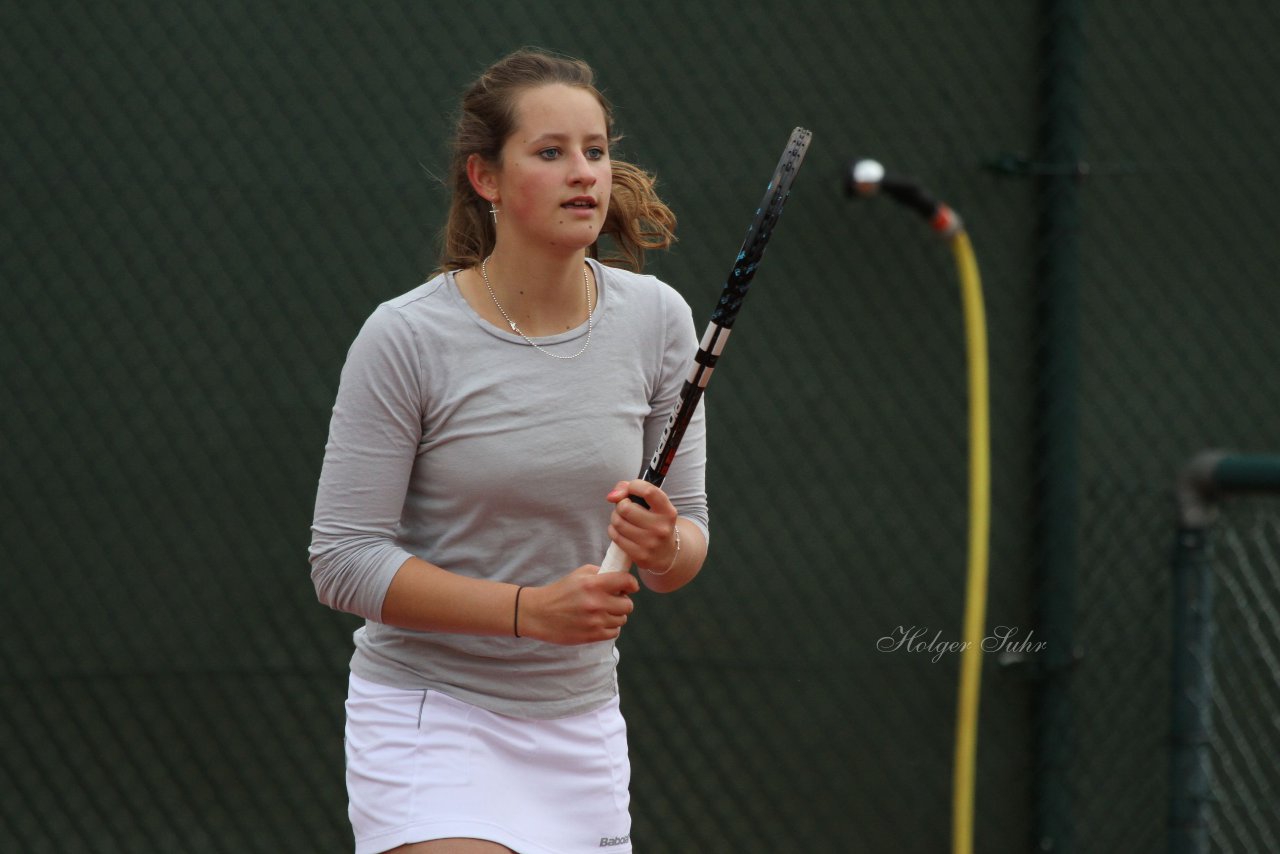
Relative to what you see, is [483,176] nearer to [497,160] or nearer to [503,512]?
[497,160]

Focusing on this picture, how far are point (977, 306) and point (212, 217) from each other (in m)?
1.61

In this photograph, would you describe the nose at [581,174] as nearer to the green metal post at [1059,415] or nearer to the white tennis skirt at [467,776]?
the white tennis skirt at [467,776]

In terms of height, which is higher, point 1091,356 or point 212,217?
point 212,217

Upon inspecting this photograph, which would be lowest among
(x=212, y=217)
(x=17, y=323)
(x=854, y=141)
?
(x=17, y=323)

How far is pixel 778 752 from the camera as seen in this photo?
3316mm

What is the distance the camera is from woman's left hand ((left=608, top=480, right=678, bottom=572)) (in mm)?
1728

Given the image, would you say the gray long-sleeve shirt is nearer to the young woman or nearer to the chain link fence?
the young woman

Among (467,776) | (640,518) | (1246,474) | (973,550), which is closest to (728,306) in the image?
(640,518)

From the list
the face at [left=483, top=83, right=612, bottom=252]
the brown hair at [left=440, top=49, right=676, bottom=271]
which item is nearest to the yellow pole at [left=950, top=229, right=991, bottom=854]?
the brown hair at [left=440, top=49, right=676, bottom=271]

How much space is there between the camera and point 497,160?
6.44 feet

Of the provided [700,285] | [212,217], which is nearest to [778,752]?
[700,285]

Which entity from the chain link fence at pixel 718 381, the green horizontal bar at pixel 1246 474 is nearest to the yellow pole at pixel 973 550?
the chain link fence at pixel 718 381

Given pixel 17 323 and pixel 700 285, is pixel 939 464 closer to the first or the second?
pixel 700 285

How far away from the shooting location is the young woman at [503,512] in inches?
71.8
